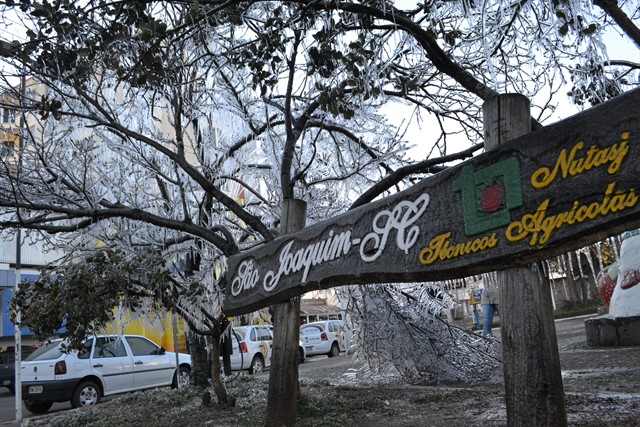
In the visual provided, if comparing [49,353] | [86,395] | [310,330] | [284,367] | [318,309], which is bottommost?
[86,395]

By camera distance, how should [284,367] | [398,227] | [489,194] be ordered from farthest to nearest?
[284,367], [398,227], [489,194]

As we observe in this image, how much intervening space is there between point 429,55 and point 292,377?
3.22 m

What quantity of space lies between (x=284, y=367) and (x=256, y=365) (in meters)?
12.5

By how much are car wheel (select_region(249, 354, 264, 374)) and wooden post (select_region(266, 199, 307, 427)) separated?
1205cm

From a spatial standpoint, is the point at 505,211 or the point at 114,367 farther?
the point at 114,367

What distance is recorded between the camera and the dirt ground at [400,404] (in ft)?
17.4

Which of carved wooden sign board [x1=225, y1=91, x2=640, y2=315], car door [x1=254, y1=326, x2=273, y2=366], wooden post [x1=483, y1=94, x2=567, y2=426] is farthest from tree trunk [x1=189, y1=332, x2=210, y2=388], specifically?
car door [x1=254, y1=326, x2=273, y2=366]

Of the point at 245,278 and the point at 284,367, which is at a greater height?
the point at 245,278

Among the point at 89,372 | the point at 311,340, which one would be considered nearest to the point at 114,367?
the point at 89,372

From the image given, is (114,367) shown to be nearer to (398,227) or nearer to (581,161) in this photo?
(398,227)

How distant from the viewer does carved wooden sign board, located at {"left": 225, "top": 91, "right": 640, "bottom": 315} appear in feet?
9.18

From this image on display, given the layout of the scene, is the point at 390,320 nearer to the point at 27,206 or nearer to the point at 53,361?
the point at 27,206

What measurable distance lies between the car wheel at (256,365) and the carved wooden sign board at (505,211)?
12.9 meters

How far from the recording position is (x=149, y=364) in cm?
1277
